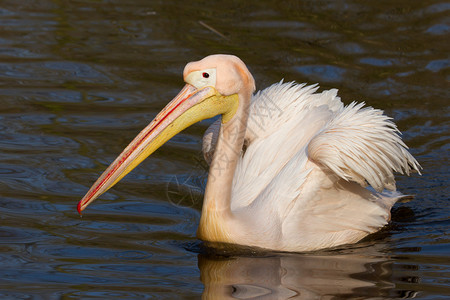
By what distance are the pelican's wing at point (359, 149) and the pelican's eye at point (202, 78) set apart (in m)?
0.70

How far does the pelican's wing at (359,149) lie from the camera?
4.76 meters

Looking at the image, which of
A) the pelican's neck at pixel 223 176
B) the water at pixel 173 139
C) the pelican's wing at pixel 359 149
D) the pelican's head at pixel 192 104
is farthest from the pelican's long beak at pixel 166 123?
the pelican's wing at pixel 359 149

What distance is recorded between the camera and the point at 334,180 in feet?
16.3

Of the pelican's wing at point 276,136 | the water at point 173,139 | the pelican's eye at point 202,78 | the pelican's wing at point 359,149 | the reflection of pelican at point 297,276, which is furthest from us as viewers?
the pelican's wing at point 276,136

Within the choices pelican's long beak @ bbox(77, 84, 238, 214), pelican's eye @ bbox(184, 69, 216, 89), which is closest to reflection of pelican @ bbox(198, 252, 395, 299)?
pelican's long beak @ bbox(77, 84, 238, 214)

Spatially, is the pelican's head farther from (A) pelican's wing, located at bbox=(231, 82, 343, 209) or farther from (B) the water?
(A) pelican's wing, located at bbox=(231, 82, 343, 209)

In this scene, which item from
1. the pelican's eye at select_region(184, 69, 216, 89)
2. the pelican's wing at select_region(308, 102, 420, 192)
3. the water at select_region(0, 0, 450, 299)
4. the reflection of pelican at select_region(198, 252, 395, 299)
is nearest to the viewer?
the reflection of pelican at select_region(198, 252, 395, 299)

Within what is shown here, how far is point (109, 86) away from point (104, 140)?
1.11 meters

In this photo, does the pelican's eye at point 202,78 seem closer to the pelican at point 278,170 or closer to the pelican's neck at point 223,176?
the pelican at point 278,170

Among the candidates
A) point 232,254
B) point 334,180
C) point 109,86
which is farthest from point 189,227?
point 109,86

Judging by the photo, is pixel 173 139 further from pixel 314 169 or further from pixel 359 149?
pixel 359 149

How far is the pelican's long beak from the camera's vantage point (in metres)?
4.62

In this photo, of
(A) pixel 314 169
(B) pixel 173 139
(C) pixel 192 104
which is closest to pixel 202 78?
(C) pixel 192 104

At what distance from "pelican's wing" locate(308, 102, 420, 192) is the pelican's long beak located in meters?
0.63
